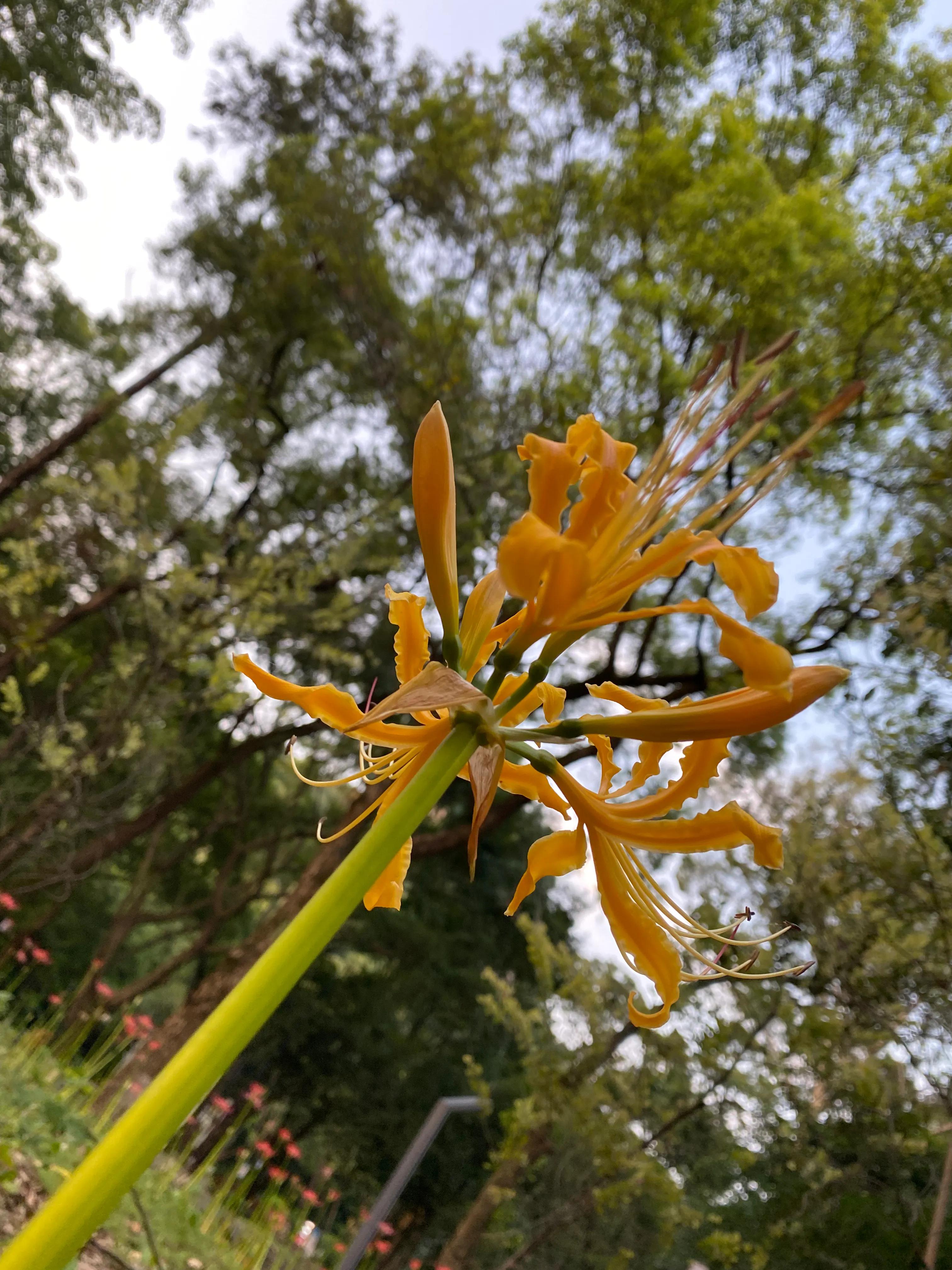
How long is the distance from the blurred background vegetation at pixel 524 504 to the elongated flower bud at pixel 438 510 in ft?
11.1

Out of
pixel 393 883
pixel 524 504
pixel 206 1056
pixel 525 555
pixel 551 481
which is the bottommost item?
pixel 206 1056

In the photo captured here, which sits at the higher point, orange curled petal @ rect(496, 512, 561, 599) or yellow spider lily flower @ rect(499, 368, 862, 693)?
yellow spider lily flower @ rect(499, 368, 862, 693)

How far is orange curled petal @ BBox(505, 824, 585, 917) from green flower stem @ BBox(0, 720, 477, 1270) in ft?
0.95

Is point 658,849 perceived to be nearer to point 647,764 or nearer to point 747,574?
point 647,764

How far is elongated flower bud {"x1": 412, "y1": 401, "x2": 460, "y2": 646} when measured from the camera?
682mm

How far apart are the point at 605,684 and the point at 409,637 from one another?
0.70 feet

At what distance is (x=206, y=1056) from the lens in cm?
43

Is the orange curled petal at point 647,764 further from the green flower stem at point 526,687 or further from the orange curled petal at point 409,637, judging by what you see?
the orange curled petal at point 409,637

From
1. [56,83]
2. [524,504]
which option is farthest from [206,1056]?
[56,83]

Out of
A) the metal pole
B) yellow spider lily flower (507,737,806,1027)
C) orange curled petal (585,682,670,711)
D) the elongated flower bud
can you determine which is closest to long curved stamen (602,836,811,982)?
yellow spider lily flower (507,737,806,1027)

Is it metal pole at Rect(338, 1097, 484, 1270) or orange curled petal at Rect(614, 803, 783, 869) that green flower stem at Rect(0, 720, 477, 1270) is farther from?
metal pole at Rect(338, 1097, 484, 1270)

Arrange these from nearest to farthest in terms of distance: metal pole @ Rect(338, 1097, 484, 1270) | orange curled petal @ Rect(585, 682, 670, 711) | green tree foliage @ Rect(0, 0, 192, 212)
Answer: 1. orange curled petal @ Rect(585, 682, 670, 711)
2. metal pole @ Rect(338, 1097, 484, 1270)
3. green tree foliage @ Rect(0, 0, 192, 212)

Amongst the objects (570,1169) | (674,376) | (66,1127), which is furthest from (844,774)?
(66,1127)

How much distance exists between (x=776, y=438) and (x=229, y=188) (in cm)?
647
